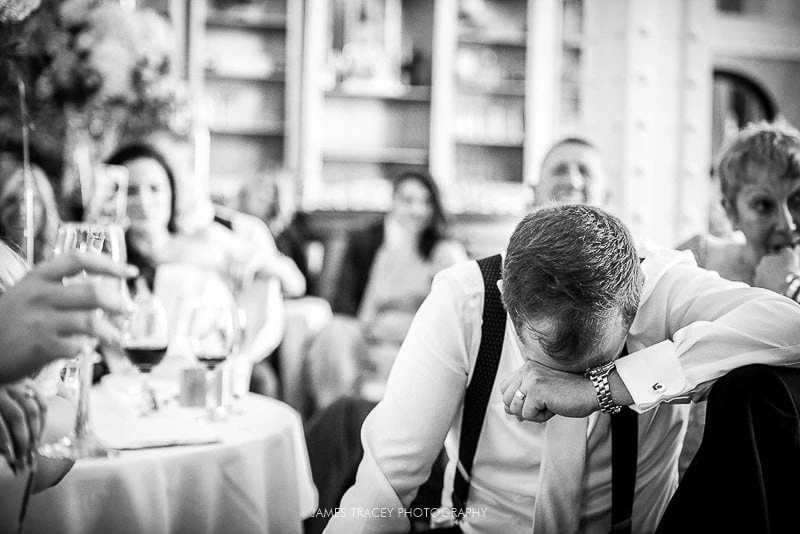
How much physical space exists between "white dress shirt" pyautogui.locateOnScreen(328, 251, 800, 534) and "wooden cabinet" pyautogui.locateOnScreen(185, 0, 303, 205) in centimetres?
488

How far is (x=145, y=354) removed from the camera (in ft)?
4.79

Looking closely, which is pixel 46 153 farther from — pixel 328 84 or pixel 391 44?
pixel 391 44

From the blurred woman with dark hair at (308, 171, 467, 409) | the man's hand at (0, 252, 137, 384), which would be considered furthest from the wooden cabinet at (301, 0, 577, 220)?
the man's hand at (0, 252, 137, 384)

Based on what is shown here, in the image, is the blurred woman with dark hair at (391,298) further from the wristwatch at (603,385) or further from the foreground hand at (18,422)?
the foreground hand at (18,422)

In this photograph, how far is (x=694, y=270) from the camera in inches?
51.8

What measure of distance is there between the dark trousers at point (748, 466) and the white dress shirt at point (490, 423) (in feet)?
0.54

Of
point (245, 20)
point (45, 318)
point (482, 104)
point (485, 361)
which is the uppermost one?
point (245, 20)

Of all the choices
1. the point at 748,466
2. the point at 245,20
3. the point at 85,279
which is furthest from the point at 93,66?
Answer: the point at 245,20

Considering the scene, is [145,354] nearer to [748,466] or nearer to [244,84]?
[748,466]

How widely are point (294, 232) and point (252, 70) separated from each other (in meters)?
1.68

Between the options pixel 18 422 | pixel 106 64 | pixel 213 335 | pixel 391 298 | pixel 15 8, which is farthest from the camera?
pixel 391 298

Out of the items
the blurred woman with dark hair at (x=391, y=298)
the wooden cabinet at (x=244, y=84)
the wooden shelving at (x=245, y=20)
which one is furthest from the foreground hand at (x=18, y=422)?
the wooden shelving at (x=245, y=20)

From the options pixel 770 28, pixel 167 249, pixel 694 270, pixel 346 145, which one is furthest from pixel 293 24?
pixel 694 270

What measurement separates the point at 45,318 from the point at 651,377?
0.80 m
